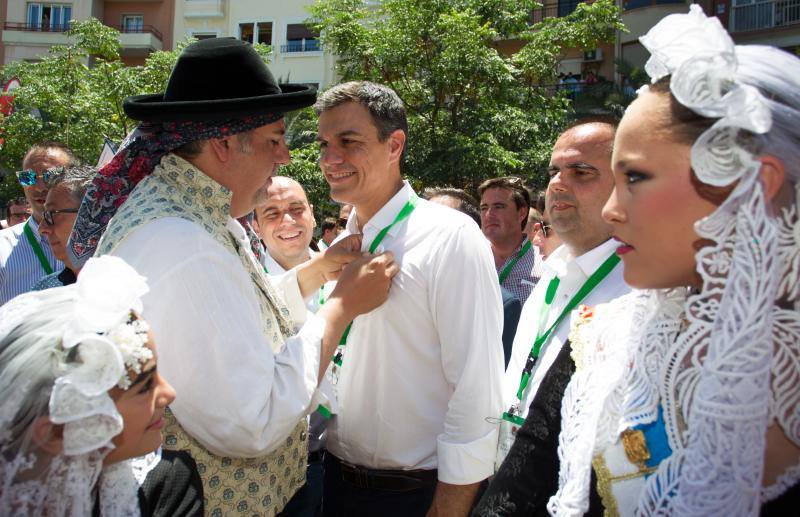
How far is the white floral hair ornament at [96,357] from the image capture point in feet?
4.25

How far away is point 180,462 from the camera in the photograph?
5.84 feet

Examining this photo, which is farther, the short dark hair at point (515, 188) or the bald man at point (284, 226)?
the short dark hair at point (515, 188)

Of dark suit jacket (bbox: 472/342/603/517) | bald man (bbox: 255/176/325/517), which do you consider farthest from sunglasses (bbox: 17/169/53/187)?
dark suit jacket (bbox: 472/342/603/517)

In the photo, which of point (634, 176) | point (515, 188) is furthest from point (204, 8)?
point (634, 176)

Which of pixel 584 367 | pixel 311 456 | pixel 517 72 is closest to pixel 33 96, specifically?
pixel 517 72

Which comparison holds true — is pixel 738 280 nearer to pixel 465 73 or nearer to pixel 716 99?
pixel 716 99

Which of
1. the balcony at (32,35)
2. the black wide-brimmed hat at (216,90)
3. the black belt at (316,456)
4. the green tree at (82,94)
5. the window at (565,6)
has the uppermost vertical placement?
the window at (565,6)

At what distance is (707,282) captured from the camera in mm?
1298

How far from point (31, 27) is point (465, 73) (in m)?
24.6

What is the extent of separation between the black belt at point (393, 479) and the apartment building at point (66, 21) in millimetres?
29849

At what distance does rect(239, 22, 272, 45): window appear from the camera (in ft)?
88.7

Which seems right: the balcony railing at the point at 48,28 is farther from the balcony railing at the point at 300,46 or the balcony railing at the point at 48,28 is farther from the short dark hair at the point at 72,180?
the short dark hair at the point at 72,180

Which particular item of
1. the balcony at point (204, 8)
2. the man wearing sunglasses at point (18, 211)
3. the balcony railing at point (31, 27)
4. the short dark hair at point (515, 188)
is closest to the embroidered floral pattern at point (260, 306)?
the short dark hair at point (515, 188)

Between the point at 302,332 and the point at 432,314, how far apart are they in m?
0.59
